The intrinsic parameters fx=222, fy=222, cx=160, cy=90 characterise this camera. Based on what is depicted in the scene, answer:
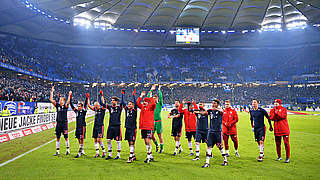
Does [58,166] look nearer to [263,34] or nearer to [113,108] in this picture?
[113,108]

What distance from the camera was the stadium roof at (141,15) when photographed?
132 ft

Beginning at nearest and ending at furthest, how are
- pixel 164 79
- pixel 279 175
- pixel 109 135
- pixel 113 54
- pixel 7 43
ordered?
pixel 279 175 → pixel 109 135 → pixel 7 43 → pixel 164 79 → pixel 113 54

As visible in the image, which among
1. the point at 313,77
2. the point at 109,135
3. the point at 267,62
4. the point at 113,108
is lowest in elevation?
the point at 109,135

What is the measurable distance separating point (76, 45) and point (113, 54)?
37.0ft

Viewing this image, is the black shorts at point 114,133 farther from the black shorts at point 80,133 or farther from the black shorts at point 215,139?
the black shorts at point 215,139

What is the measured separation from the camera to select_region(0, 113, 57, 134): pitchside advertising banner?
12777mm

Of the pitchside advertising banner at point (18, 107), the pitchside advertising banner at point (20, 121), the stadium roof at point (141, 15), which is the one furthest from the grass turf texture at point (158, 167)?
the stadium roof at point (141, 15)

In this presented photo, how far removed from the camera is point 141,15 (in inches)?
1960

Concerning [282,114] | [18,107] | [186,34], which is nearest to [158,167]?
[282,114]

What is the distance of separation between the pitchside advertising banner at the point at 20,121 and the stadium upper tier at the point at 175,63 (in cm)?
3855

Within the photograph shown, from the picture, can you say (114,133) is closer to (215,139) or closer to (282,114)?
(215,139)

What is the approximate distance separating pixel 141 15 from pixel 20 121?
40216 millimetres

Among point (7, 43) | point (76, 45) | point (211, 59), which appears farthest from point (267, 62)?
point (7, 43)

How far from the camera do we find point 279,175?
6547 mm
